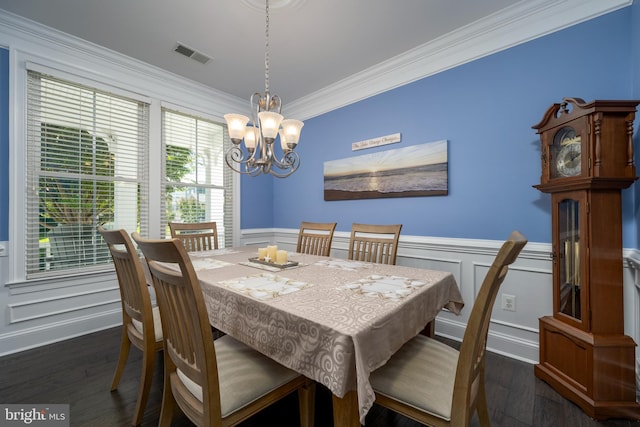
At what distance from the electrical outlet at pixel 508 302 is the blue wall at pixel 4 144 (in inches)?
157

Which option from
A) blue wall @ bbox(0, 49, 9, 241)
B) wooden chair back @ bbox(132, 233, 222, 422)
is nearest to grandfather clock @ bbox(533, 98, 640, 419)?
wooden chair back @ bbox(132, 233, 222, 422)

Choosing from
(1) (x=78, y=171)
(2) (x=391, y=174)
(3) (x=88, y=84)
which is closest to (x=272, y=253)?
(2) (x=391, y=174)

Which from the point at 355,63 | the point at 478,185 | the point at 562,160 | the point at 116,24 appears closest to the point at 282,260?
the point at 478,185

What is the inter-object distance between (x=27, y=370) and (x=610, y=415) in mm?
3640

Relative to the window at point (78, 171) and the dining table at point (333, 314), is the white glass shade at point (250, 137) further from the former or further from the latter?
the window at point (78, 171)

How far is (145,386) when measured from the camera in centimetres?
138

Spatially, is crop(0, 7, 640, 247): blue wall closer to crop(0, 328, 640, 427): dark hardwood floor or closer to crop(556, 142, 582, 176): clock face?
crop(556, 142, 582, 176): clock face

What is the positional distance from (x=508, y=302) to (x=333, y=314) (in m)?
1.86

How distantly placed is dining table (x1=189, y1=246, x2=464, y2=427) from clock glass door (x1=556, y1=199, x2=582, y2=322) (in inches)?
31.2

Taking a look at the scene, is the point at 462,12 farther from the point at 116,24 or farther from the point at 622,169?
the point at 116,24

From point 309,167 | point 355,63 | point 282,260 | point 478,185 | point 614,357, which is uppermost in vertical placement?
point 355,63

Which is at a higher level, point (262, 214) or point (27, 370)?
point (262, 214)

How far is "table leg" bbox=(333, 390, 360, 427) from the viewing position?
34.9 inches

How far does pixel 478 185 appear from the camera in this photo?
2.28 m
